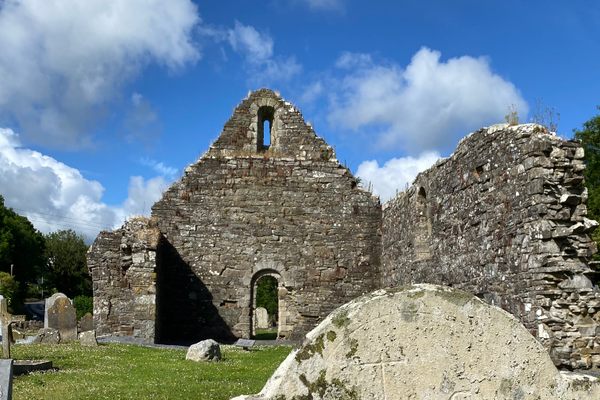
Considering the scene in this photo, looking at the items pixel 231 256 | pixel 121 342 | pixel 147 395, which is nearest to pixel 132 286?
pixel 121 342

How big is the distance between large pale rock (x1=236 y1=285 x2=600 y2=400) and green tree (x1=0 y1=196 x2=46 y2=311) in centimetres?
4906

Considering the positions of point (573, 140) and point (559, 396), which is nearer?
point (559, 396)

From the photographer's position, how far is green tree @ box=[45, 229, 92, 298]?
56378mm

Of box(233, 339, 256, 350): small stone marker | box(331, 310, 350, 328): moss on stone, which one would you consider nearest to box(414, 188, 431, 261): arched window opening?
box(233, 339, 256, 350): small stone marker

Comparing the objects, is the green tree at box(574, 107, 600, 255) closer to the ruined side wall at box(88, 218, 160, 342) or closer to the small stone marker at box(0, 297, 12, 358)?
the ruined side wall at box(88, 218, 160, 342)

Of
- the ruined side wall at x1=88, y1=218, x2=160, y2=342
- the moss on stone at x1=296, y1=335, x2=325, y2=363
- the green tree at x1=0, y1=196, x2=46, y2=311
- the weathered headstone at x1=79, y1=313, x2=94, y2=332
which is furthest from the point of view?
the green tree at x1=0, y1=196, x2=46, y2=311

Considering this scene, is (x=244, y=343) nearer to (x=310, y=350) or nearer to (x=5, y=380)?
(x=5, y=380)

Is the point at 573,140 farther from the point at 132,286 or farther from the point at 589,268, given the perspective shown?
the point at 132,286

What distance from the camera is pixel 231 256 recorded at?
709 inches

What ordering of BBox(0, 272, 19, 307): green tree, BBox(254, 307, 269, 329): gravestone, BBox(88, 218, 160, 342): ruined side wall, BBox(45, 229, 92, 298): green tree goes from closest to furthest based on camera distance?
1. BBox(88, 218, 160, 342): ruined side wall
2. BBox(0, 272, 19, 307): green tree
3. BBox(254, 307, 269, 329): gravestone
4. BBox(45, 229, 92, 298): green tree

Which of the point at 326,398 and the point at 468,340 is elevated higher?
the point at 468,340

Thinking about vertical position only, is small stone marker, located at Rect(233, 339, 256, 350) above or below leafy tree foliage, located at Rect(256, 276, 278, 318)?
below

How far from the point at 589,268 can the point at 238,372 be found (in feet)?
18.4

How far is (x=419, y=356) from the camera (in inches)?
145
